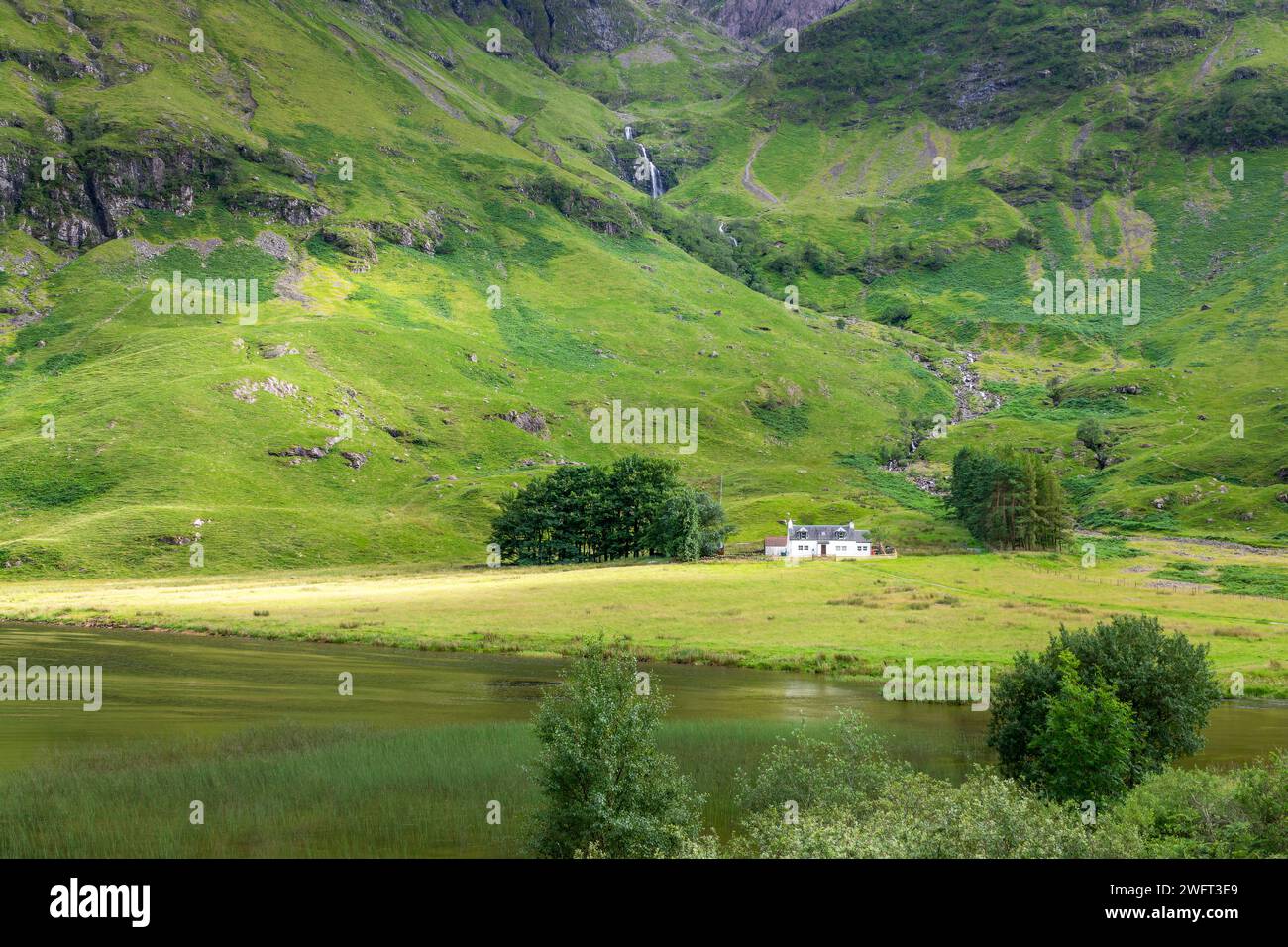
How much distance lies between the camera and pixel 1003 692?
40.4 metres

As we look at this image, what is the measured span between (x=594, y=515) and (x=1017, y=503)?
240 ft

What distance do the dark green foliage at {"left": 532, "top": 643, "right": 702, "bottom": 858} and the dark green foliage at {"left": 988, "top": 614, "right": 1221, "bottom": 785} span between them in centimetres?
1750

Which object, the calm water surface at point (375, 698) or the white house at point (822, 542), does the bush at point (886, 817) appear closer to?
the calm water surface at point (375, 698)

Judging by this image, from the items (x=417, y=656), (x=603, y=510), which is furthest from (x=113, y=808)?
(x=603, y=510)

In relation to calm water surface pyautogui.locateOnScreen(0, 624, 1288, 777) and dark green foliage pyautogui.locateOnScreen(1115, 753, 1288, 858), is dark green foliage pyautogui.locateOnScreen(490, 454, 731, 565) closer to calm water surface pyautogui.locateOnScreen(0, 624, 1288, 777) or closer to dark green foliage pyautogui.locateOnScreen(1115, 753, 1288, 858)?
calm water surface pyautogui.locateOnScreen(0, 624, 1288, 777)

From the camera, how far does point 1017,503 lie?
150000 millimetres

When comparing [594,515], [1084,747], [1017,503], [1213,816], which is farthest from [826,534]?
[1213,816]

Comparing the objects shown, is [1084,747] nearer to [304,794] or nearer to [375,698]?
[304,794]

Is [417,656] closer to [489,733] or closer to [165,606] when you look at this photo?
[489,733]

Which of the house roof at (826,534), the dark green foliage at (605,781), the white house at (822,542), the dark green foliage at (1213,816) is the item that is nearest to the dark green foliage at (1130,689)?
the dark green foliage at (1213,816)

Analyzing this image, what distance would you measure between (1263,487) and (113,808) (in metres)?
225

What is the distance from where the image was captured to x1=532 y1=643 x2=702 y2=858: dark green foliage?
23.7 meters

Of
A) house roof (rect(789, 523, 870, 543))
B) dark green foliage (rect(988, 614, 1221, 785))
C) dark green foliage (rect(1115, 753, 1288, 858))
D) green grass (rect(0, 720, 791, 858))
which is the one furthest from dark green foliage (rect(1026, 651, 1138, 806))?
house roof (rect(789, 523, 870, 543))
